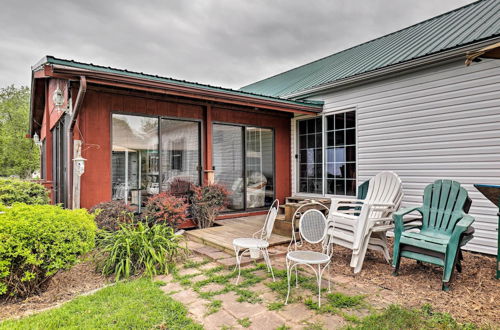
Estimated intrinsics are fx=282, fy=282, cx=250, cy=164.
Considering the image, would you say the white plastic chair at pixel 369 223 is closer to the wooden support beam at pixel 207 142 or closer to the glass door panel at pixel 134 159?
the wooden support beam at pixel 207 142

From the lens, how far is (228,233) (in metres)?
4.74

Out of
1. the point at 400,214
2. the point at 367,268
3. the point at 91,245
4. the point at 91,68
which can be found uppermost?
the point at 91,68

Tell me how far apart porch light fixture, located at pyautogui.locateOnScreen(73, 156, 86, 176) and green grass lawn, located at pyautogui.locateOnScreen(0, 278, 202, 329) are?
7.08 feet

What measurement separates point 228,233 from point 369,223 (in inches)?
90.0

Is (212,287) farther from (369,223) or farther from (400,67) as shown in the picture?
(400,67)

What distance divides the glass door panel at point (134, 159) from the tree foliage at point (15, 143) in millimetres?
21138

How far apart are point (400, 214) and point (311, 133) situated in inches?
142

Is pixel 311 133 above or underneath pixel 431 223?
above

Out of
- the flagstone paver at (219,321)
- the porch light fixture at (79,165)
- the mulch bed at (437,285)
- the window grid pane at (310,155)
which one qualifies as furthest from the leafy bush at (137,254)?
the window grid pane at (310,155)

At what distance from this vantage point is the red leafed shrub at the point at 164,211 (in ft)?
14.5

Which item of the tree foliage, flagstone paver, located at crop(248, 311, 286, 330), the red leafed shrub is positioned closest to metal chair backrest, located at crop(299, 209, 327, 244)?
flagstone paver, located at crop(248, 311, 286, 330)

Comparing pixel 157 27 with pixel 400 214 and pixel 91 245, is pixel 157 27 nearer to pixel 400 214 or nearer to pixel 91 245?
pixel 91 245

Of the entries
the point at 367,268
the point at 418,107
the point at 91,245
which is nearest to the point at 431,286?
the point at 367,268

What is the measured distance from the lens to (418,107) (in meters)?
4.73
